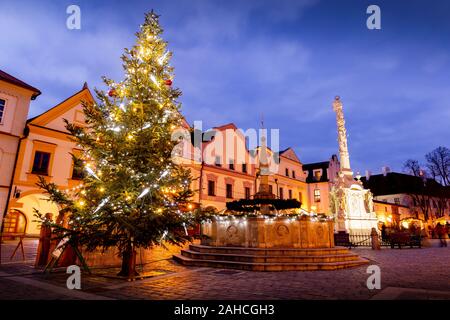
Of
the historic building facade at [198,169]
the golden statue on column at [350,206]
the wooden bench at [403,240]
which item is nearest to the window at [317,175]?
the historic building facade at [198,169]

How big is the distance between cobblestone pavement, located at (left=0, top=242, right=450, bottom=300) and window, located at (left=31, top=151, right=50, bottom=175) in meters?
13.7

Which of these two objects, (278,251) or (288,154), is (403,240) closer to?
(278,251)

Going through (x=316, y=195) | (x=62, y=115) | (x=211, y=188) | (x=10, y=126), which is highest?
(x=62, y=115)

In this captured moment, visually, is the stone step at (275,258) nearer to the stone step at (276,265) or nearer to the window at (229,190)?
the stone step at (276,265)

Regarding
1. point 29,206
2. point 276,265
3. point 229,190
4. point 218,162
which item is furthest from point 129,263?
point 229,190

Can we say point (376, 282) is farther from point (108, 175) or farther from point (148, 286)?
point (108, 175)

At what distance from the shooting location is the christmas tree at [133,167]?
779 cm

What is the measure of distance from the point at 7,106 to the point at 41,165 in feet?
15.5

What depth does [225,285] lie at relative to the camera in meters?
6.86

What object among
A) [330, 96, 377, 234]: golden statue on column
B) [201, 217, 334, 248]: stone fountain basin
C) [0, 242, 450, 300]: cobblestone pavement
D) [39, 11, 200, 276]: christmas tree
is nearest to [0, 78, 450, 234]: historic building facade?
[39, 11, 200, 276]: christmas tree

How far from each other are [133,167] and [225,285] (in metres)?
4.24

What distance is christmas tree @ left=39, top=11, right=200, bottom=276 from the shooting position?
779cm

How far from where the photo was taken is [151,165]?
8.48 meters
